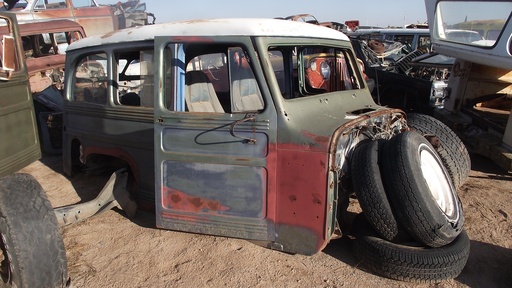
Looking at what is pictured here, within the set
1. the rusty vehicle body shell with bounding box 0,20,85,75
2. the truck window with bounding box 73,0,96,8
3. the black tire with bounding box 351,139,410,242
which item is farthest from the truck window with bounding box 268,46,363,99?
the truck window with bounding box 73,0,96,8

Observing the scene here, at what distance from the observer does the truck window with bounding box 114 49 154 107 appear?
143 inches

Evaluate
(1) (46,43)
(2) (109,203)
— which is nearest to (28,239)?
(2) (109,203)

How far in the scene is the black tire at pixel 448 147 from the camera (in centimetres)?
390

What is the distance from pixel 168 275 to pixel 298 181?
1181 millimetres

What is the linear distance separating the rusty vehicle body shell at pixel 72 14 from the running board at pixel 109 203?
24.7 ft

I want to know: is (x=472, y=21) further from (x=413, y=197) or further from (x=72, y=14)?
(x=72, y=14)

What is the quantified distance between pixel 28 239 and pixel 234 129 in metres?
1.49

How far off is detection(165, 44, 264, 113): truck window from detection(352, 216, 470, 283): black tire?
4.34ft

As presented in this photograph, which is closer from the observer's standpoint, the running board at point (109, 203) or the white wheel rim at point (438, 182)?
the white wheel rim at point (438, 182)

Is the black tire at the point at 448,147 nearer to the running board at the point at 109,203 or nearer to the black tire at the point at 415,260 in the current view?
the black tire at the point at 415,260

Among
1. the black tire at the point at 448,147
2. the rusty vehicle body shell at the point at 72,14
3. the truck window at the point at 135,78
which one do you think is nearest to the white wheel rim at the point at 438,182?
the black tire at the point at 448,147

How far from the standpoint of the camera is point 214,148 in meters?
3.07

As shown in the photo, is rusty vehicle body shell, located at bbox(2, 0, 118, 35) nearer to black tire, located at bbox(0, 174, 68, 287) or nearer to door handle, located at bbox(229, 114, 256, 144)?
black tire, located at bbox(0, 174, 68, 287)

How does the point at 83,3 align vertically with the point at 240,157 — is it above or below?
above
